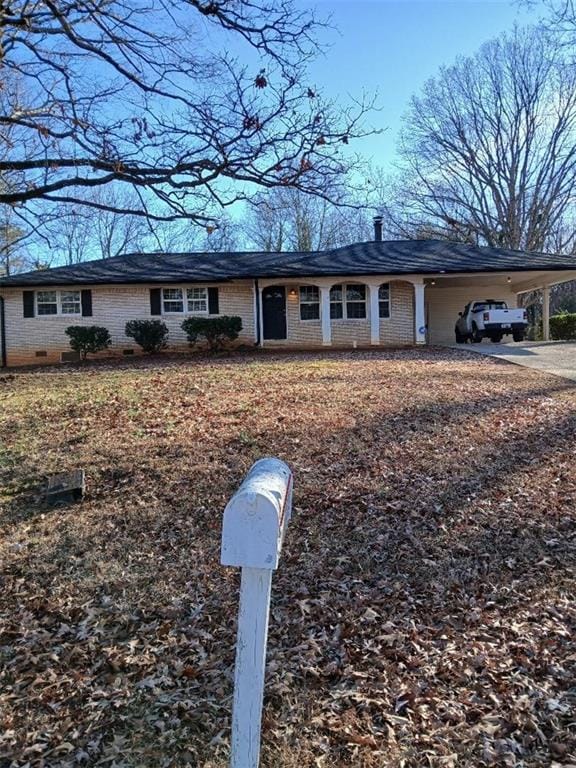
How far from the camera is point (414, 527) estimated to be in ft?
14.1

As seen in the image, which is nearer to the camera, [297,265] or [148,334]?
[148,334]

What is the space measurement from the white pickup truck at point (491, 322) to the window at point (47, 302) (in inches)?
599

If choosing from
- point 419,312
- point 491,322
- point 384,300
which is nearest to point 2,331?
point 384,300

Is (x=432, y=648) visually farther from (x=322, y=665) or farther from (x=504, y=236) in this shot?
(x=504, y=236)

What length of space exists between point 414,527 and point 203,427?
318 cm

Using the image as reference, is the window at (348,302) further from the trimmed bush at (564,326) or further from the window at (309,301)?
the trimmed bush at (564,326)

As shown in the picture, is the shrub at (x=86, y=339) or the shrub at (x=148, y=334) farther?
the shrub at (x=148, y=334)

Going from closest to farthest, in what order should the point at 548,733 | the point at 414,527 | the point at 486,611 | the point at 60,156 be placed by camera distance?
1. the point at 548,733
2. the point at 486,611
3. the point at 414,527
4. the point at 60,156

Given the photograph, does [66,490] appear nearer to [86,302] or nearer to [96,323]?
[96,323]

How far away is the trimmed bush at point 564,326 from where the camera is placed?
924 inches

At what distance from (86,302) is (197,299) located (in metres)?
3.87

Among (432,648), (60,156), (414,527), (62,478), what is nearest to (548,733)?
(432,648)

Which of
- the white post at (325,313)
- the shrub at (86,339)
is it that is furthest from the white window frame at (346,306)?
the shrub at (86,339)

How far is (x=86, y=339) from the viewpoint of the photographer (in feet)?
59.1
